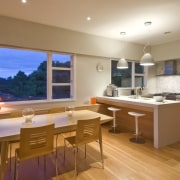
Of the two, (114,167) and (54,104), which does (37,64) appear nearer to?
(54,104)

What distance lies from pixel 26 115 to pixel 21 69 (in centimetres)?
206

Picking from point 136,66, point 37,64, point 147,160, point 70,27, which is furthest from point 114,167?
point 136,66

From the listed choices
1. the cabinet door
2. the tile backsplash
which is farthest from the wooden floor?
the cabinet door

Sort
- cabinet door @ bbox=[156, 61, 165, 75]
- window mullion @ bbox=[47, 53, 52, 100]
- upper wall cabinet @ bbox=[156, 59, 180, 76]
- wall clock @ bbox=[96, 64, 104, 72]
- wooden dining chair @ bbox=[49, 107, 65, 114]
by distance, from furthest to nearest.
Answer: cabinet door @ bbox=[156, 61, 165, 75] < upper wall cabinet @ bbox=[156, 59, 180, 76] < wall clock @ bbox=[96, 64, 104, 72] < window mullion @ bbox=[47, 53, 52, 100] < wooden dining chair @ bbox=[49, 107, 65, 114]

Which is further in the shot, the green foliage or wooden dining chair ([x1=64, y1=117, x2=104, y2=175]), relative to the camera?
the green foliage

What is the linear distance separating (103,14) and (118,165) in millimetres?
2861

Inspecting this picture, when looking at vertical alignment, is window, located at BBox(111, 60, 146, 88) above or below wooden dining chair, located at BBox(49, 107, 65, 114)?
above

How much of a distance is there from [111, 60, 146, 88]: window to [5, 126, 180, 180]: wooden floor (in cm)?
266

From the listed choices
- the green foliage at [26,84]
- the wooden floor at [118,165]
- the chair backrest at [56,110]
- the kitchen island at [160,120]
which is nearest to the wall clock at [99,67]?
the kitchen island at [160,120]

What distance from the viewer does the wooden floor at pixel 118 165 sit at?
228 cm

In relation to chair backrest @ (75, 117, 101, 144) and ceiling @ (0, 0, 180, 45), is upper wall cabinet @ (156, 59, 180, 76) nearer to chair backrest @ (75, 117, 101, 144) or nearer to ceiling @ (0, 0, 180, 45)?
ceiling @ (0, 0, 180, 45)

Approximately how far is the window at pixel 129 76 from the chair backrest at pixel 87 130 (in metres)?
3.21

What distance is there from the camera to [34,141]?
6.36ft

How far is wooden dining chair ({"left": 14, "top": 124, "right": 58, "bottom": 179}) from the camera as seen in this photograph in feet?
6.05
